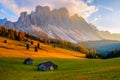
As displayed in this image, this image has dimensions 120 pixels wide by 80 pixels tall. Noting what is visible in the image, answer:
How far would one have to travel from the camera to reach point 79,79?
47.6 m

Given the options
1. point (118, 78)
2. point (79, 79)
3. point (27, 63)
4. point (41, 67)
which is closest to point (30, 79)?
point (79, 79)

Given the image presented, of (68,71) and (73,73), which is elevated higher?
(68,71)

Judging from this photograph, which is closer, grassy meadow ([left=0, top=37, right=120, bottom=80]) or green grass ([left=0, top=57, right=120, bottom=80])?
green grass ([left=0, top=57, right=120, bottom=80])

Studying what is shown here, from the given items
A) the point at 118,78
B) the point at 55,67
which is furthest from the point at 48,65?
the point at 118,78

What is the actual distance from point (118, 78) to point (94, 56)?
484 feet

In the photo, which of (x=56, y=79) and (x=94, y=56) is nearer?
(x=56, y=79)

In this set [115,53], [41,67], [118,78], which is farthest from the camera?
[115,53]

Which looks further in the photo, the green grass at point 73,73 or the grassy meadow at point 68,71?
the grassy meadow at point 68,71

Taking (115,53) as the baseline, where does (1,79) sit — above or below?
below

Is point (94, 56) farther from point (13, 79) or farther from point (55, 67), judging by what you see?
point (13, 79)

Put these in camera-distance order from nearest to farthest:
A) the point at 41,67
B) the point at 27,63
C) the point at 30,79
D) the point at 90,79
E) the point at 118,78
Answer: the point at 118,78 → the point at 90,79 → the point at 30,79 → the point at 41,67 → the point at 27,63

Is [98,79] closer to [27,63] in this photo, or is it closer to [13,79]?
[13,79]

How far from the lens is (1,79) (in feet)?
195

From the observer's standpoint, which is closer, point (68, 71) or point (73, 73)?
point (73, 73)
